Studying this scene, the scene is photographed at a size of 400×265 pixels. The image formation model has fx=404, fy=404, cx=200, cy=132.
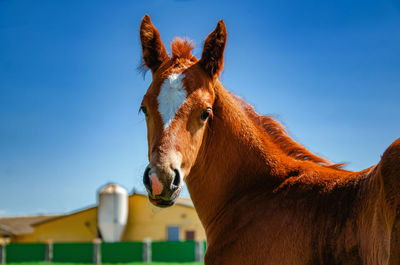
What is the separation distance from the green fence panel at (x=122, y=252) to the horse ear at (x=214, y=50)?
19039 mm

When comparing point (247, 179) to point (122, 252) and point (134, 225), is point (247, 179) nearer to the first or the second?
point (122, 252)

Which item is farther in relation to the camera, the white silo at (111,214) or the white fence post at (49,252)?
the white silo at (111,214)

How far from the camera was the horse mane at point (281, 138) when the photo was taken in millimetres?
3576

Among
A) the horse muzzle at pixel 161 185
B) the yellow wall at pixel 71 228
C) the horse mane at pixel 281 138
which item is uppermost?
the horse mane at pixel 281 138

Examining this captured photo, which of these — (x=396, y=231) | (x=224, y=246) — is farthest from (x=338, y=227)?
(x=224, y=246)

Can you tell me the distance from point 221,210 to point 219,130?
694 millimetres

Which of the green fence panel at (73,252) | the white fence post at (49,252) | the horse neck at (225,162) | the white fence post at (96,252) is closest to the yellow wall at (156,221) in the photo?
the green fence panel at (73,252)

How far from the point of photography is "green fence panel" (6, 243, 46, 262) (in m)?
22.1

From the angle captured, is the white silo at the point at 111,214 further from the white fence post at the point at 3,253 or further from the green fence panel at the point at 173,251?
the green fence panel at the point at 173,251

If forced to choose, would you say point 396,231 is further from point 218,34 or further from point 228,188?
point 218,34

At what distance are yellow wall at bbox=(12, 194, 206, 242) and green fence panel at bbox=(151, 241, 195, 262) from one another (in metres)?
8.35

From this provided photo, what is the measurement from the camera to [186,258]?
831 inches

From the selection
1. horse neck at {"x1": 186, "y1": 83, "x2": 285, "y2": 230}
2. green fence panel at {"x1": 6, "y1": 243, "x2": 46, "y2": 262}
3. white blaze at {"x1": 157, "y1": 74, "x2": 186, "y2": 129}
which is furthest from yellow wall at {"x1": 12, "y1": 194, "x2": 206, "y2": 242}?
white blaze at {"x1": 157, "y1": 74, "x2": 186, "y2": 129}

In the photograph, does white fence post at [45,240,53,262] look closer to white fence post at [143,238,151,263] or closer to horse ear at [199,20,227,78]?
white fence post at [143,238,151,263]
